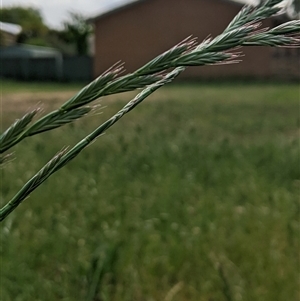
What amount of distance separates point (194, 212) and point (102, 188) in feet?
1.27

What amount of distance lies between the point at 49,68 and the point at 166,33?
3.21 m

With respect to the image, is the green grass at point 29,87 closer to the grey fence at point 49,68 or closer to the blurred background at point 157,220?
the grey fence at point 49,68

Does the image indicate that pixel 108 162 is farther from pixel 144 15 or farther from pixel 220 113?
pixel 144 15

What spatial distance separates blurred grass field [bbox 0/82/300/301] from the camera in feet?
3.55

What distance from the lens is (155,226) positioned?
152 cm

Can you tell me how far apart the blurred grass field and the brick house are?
11581mm

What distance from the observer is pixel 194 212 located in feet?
5.39

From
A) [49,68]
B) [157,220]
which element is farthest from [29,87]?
[157,220]

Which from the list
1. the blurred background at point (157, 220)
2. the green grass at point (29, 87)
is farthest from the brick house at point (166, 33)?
the blurred background at point (157, 220)

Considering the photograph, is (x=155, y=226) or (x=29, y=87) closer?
(x=155, y=226)

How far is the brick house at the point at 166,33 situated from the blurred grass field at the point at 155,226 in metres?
11.6

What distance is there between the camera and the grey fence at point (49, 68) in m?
13.4

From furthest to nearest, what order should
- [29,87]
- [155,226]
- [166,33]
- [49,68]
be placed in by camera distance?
[166,33], [49,68], [29,87], [155,226]

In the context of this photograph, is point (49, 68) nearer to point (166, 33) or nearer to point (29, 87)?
point (166, 33)
